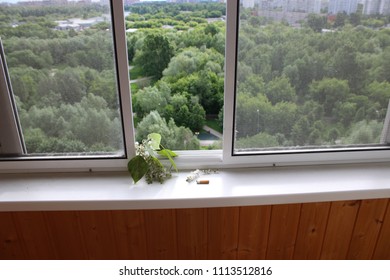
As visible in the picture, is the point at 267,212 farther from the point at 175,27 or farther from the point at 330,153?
the point at 175,27

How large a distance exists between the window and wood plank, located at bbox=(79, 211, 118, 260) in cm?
21

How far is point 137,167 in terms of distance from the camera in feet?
3.94

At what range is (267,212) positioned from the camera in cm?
120

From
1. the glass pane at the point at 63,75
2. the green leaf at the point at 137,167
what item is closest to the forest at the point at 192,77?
the glass pane at the point at 63,75

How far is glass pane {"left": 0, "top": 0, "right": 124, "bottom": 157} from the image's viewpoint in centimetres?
109

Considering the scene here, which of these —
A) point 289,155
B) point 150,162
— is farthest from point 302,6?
point 150,162

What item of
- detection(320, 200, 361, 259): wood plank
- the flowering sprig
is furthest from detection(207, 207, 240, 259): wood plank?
detection(320, 200, 361, 259): wood plank

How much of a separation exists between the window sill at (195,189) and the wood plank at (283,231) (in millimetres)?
57

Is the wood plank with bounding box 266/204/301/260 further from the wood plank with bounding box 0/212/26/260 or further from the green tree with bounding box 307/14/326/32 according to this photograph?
the wood plank with bounding box 0/212/26/260

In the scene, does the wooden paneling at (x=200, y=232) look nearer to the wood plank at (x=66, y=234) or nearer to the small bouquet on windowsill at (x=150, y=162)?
the wood plank at (x=66, y=234)

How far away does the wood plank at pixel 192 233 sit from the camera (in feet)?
3.90

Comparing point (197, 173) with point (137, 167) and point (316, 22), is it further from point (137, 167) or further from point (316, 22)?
point (316, 22)
